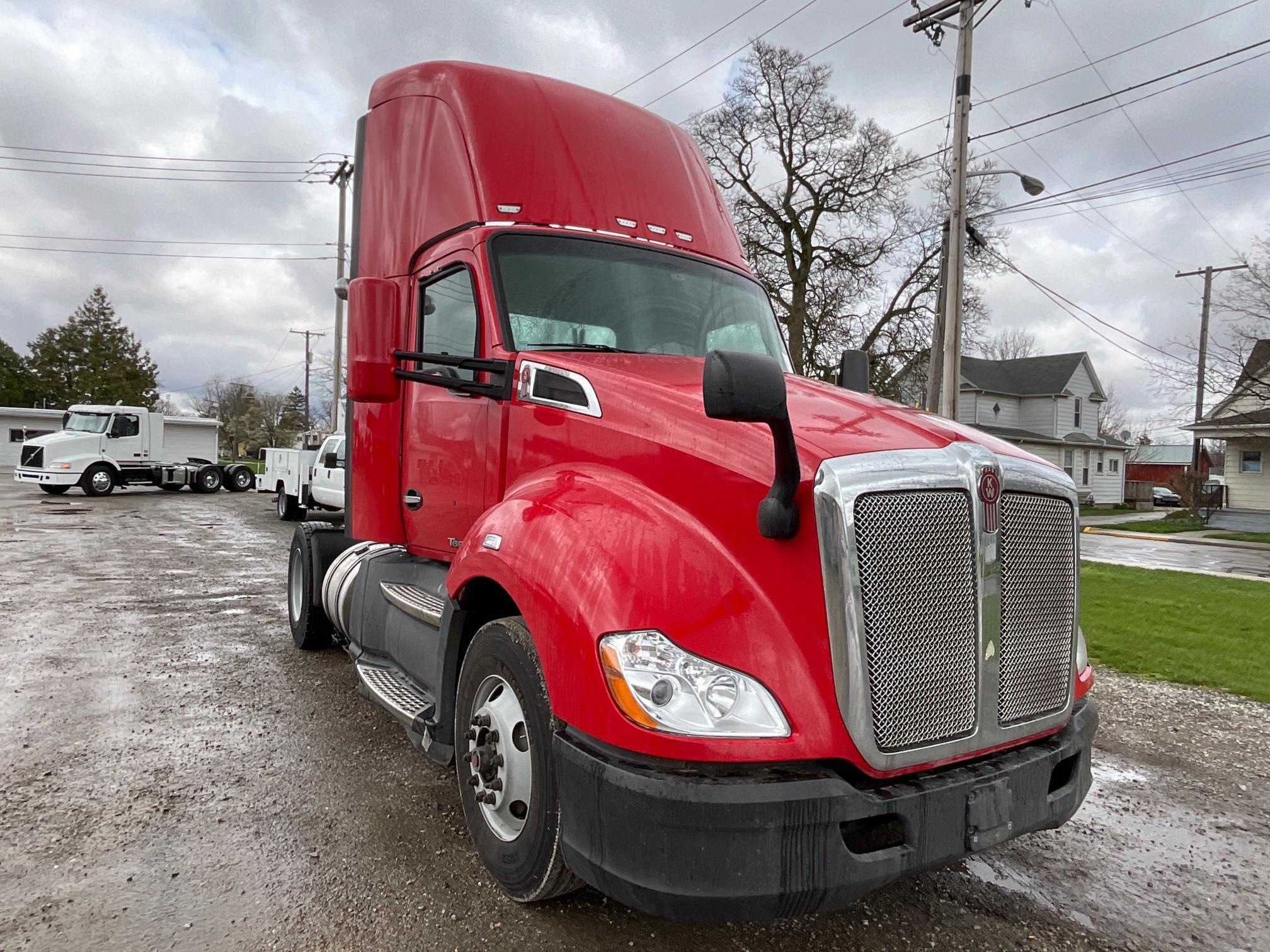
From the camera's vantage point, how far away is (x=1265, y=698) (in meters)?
5.95

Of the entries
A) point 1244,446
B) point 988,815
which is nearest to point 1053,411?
point 1244,446

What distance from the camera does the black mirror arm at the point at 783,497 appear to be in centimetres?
226

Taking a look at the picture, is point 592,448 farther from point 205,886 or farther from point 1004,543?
point 205,886

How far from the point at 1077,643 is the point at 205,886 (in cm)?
338

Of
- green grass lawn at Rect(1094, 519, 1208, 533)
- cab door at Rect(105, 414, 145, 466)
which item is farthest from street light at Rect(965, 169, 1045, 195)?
cab door at Rect(105, 414, 145, 466)

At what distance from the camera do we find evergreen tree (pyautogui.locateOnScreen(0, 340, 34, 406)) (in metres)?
58.9

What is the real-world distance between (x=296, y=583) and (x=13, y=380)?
6924 cm

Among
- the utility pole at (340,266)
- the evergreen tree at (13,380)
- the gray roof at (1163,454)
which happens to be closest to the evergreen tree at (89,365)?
the evergreen tree at (13,380)

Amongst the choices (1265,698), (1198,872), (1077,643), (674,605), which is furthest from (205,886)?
(1265,698)

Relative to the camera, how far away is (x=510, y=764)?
2.85 meters

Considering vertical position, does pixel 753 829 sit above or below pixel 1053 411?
below

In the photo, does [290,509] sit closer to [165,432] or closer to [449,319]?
[449,319]

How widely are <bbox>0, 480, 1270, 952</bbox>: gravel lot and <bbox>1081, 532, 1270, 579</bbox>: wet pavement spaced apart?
9574mm

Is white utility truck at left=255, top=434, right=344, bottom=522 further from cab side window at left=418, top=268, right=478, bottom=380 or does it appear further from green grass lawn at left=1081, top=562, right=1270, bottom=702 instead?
green grass lawn at left=1081, top=562, right=1270, bottom=702
